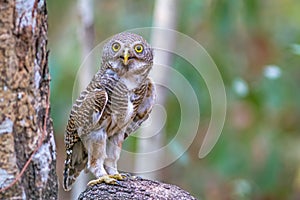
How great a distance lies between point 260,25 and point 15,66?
4.56 meters

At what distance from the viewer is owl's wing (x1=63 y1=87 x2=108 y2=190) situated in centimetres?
244

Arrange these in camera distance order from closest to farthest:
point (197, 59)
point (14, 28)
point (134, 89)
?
1. point (14, 28)
2. point (134, 89)
3. point (197, 59)

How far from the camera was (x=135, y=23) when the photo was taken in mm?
5617

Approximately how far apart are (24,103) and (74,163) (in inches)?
23.6

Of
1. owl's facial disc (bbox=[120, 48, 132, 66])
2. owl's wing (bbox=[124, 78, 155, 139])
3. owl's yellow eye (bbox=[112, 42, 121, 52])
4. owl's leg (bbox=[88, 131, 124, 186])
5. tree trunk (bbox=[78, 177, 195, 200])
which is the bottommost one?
tree trunk (bbox=[78, 177, 195, 200])

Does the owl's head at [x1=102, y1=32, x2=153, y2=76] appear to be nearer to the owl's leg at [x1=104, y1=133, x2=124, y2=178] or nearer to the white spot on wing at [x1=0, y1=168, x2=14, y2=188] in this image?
the owl's leg at [x1=104, y1=133, x2=124, y2=178]

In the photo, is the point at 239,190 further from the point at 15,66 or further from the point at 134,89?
the point at 15,66

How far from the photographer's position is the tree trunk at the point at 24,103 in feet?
6.39

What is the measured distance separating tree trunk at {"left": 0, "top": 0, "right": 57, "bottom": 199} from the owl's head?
0.40 m

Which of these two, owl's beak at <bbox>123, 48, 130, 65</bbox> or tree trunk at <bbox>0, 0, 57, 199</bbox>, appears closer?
tree trunk at <bbox>0, 0, 57, 199</bbox>

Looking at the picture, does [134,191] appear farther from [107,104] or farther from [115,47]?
[115,47]

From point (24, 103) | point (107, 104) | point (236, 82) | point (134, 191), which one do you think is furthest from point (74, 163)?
point (236, 82)

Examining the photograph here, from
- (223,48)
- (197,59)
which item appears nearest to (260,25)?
(223,48)

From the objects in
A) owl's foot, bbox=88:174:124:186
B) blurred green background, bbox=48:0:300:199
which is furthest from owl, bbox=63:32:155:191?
blurred green background, bbox=48:0:300:199
